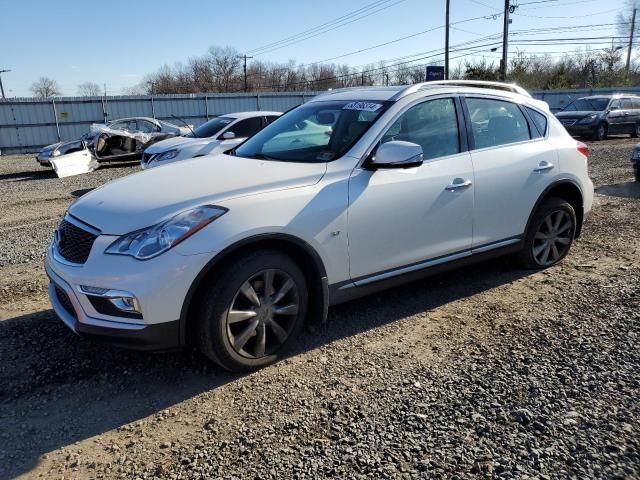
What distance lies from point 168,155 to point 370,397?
798 cm

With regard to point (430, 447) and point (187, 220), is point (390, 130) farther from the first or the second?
point (430, 447)

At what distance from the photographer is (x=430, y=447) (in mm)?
2586

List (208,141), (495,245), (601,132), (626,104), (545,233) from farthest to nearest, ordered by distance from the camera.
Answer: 1. (626,104)
2. (601,132)
3. (208,141)
4. (545,233)
5. (495,245)

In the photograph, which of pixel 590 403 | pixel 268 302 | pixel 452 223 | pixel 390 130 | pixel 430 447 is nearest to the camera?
pixel 430 447

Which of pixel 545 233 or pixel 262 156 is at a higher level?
pixel 262 156

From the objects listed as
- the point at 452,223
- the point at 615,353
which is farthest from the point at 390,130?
the point at 615,353

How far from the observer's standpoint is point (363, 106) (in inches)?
159

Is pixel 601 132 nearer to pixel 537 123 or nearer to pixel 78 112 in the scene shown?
pixel 537 123

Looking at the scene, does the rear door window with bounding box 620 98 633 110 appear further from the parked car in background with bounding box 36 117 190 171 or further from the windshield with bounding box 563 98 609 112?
the parked car in background with bounding box 36 117 190 171

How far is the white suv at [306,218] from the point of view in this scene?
2.94 m

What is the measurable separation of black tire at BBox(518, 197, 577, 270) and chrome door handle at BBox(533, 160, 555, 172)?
33 centimetres

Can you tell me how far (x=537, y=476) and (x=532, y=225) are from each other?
2.91 metres

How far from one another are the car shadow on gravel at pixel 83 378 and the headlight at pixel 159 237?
900 millimetres

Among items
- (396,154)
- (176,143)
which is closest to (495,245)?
(396,154)
